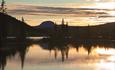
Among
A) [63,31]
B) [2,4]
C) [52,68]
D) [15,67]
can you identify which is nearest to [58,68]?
[52,68]

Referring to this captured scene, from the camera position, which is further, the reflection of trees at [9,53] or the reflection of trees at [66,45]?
the reflection of trees at [66,45]

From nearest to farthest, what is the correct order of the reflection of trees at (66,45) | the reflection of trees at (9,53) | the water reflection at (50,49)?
the reflection of trees at (9,53) → the water reflection at (50,49) → the reflection of trees at (66,45)

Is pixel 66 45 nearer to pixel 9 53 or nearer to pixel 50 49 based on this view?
pixel 50 49

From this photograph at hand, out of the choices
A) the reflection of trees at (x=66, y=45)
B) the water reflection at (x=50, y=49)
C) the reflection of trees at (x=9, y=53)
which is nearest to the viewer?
the reflection of trees at (x=9, y=53)

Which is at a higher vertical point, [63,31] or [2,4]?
[2,4]

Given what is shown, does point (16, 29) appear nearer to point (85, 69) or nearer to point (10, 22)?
point (10, 22)

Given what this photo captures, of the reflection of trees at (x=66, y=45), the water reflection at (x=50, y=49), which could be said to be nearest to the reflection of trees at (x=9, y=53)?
the water reflection at (x=50, y=49)

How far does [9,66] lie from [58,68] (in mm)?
4572

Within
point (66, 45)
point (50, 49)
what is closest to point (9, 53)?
point (50, 49)

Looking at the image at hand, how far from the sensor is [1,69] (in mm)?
45438

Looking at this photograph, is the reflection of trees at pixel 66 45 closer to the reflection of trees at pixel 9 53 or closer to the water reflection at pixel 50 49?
the water reflection at pixel 50 49

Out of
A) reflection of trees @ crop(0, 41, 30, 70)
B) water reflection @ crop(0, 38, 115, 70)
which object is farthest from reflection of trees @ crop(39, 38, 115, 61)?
reflection of trees @ crop(0, 41, 30, 70)

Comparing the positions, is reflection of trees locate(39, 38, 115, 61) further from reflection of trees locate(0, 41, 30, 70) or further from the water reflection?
reflection of trees locate(0, 41, 30, 70)

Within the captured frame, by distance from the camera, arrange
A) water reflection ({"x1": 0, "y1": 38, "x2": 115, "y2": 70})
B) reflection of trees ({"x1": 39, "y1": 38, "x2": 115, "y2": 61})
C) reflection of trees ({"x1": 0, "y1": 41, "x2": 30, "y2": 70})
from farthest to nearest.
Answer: reflection of trees ({"x1": 39, "y1": 38, "x2": 115, "y2": 61}) → water reflection ({"x1": 0, "y1": 38, "x2": 115, "y2": 70}) → reflection of trees ({"x1": 0, "y1": 41, "x2": 30, "y2": 70})
